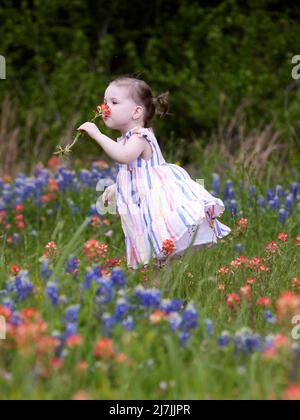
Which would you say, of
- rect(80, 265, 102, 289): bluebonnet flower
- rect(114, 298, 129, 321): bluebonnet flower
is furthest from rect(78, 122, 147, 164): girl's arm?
rect(114, 298, 129, 321): bluebonnet flower

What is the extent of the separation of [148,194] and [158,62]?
765 cm

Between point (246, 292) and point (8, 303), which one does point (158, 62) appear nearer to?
point (246, 292)

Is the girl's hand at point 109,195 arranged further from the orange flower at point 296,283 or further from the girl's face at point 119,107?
the orange flower at point 296,283

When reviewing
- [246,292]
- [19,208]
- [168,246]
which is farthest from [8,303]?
[19,208]

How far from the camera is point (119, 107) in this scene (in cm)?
476

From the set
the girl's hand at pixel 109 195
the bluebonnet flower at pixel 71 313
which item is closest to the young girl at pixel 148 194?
the girl's hand at pixel 109 195

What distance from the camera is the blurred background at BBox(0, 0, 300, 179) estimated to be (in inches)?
438

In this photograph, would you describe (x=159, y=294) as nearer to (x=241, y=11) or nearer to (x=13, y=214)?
(x=13, y=214)

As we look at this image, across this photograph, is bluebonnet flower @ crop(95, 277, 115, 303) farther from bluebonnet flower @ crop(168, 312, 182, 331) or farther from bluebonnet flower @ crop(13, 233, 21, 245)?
bluebonnet flower @ crop(13, 233, 21, 245)

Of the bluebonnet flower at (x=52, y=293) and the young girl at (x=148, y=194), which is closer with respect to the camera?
the bluebonnet flower at (x=52, y=293)

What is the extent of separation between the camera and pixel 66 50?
40.8 ft

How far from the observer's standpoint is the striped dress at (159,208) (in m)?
4.65

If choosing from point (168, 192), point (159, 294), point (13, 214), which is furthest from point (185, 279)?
point (13, 214)
